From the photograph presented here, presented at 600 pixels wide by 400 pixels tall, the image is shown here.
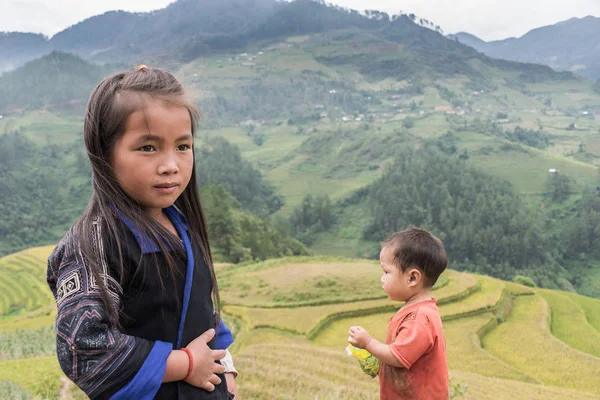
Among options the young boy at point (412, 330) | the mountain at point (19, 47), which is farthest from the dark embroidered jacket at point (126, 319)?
the mountain at point (19, 47)

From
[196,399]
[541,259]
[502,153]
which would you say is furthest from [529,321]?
[502,153]

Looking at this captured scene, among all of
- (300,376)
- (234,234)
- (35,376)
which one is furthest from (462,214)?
(35,376)

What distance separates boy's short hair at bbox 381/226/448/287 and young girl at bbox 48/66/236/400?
1053 mm

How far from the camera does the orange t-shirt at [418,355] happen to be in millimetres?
2354

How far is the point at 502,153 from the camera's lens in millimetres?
70750

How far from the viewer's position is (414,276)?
2.49 meters

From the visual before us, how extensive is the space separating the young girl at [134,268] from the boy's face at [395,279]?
3.35 feet

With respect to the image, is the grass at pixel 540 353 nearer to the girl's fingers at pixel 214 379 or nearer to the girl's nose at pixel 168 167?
the girl's fingers at pixel 214 379

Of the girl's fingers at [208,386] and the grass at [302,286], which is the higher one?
the girl's fingers at [208,386]

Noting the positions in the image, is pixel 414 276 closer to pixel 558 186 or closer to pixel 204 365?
pixel 204 365

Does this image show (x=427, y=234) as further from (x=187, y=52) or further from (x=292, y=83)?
(x=187, y=52)

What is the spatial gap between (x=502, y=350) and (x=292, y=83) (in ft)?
374

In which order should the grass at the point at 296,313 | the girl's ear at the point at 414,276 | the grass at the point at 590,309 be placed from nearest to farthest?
the girl's ear at the point at 414,276
the grass at the point at 296,313
the grass at the point at 590,309

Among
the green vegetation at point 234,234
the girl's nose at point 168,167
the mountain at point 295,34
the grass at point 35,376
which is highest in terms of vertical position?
the mountain at point 295,34
